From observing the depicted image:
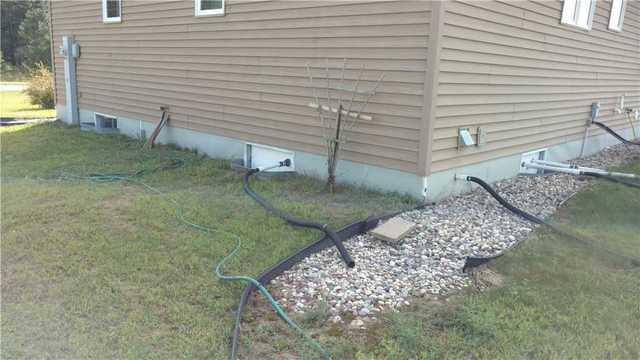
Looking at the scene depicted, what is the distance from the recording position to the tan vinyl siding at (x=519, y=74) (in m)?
4.94

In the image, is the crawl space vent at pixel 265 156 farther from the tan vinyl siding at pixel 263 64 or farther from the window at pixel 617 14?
the window at pixel 617 14

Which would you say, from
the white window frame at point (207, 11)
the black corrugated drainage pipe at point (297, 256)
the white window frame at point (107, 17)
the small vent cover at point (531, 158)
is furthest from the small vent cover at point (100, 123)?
the small vent cover at point (531, 158)

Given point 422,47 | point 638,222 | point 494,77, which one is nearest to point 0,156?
point 422,47

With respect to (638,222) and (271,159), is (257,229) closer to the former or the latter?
(271,159)

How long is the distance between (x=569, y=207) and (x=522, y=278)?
228cm

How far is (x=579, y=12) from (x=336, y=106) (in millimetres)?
4388

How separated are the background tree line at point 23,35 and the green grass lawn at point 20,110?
57.0 feet

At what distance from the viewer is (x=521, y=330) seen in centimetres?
288

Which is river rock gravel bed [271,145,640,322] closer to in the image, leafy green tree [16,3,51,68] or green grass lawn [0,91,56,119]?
green grass lawn [0,91,56,119]

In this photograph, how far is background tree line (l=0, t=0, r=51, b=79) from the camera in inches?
1382

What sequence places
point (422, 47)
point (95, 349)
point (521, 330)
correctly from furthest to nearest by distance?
point (422, 47) → point (521, 330) → point (95, 349)

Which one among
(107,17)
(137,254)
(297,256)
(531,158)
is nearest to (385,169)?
(297,256)

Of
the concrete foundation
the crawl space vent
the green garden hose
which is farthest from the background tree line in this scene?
the crawl space vent

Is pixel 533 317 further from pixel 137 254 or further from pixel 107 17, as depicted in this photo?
pixel 107 17
